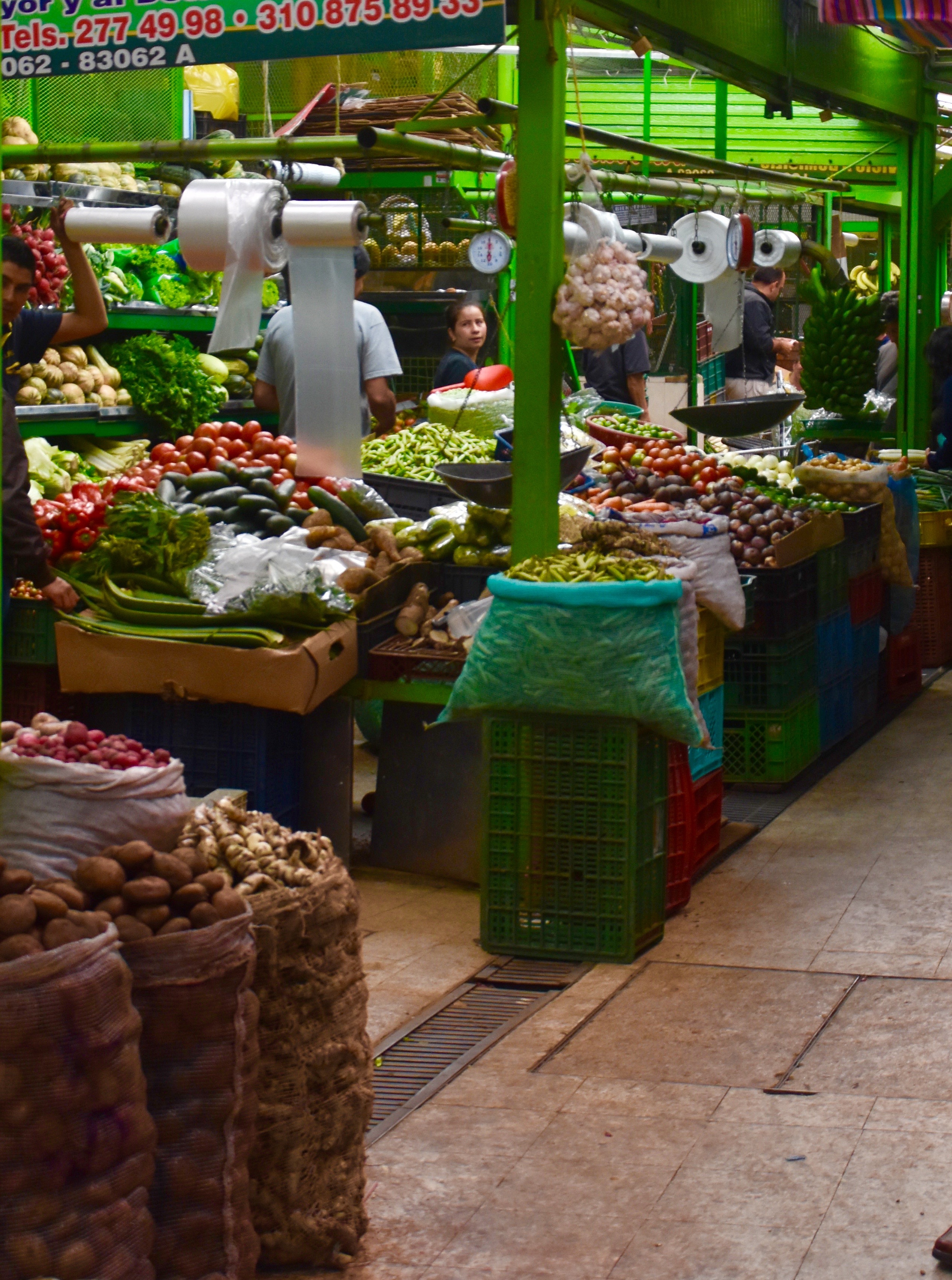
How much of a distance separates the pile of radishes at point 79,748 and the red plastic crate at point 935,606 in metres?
7.87

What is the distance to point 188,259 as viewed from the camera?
596 centimetres

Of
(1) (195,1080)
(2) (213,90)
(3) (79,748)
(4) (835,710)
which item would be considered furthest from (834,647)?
(2) (213,90)

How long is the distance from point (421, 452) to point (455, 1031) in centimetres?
399

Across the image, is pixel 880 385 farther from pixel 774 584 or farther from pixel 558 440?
pixel 558 440

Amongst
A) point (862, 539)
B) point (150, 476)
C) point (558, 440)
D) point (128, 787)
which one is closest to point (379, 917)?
point (558, 440)

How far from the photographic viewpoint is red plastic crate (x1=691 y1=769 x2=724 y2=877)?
6.30 meters

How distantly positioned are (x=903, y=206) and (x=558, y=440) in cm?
777

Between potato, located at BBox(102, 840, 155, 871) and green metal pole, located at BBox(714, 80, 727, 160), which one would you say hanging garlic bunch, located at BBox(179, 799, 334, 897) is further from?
green metal pole, located at BBox(714, 80, 727, 160)

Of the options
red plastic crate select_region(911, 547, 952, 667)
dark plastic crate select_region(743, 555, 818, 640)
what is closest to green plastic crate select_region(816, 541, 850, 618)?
dark plastic crate select_region(743, 555, 818, 640)

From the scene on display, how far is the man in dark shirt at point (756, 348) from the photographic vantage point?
12578 millimetres

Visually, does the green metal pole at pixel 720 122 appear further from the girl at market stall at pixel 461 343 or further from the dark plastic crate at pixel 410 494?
the dark plastic crate at pixel 410 494

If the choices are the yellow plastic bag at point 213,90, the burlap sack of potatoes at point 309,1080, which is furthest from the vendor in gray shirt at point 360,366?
the burlap sack of potatoes at point 309,1080

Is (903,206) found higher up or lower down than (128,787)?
higher up

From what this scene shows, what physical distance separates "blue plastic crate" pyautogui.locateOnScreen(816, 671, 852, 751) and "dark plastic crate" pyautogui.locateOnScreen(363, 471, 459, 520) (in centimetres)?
210
